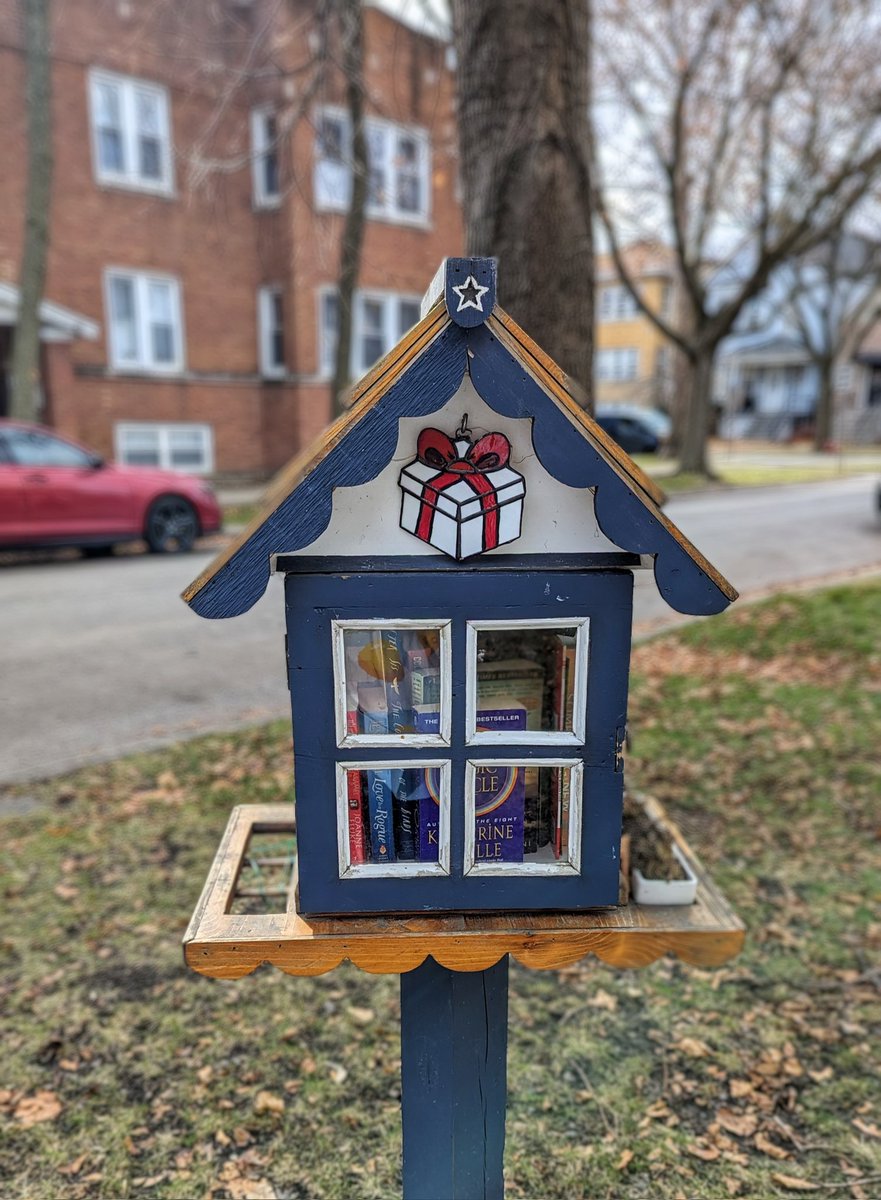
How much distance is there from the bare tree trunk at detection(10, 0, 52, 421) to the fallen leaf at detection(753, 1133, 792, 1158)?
11.6 metres

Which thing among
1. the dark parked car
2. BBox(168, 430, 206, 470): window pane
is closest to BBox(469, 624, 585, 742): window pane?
BBox(168, 430, 206, 470): window pane

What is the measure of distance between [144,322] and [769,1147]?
630 inches

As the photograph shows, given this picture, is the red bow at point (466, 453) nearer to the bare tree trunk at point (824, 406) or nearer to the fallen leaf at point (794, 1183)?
the fallen leaf at point (794, 1183)

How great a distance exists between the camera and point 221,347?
1661 centimetres

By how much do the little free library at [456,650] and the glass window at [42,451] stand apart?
8974 millimetres

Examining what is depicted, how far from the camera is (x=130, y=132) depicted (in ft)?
48.6

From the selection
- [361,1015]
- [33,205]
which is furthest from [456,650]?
[33,205]

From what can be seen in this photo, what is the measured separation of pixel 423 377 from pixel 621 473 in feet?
1.18

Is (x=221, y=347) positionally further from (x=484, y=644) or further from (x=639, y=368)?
(x=639, y=368)

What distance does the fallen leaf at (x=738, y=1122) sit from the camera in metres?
2.32

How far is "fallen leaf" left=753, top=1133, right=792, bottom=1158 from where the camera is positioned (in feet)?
7.36

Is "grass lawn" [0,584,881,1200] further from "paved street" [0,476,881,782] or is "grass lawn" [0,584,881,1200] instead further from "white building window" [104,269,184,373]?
"white building window" [104,269,184,373]

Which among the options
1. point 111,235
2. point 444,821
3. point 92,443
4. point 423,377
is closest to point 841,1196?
point 444,821

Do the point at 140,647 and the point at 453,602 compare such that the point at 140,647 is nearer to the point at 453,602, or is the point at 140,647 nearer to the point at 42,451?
the point at 42,451
